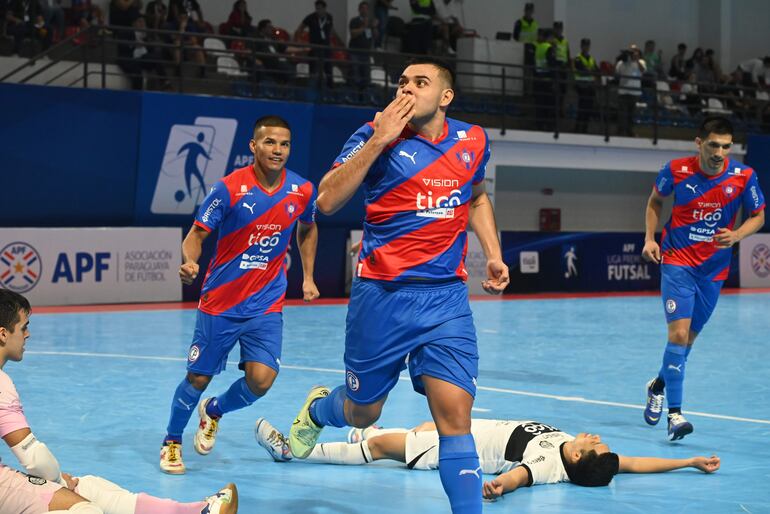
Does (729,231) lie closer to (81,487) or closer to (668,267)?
(668,267)

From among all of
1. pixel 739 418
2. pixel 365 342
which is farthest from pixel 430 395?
pixel 739 418

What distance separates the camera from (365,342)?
5234mm

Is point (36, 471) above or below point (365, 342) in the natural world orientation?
below

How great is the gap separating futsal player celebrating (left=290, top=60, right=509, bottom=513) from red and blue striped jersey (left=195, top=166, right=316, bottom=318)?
181 centimetres

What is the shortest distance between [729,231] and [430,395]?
4126 millimetres

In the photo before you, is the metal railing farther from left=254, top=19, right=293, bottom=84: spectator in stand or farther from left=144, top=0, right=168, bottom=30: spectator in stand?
left=144, top=0, right=168, bottom=30: spectator in stand

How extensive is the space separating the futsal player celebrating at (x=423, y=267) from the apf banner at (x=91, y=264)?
13805 mm

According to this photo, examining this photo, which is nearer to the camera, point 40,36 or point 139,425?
point 139,425

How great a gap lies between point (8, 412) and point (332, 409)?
206cm

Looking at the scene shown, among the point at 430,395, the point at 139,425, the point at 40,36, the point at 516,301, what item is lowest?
the point at 516,301

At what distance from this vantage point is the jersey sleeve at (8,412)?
4398 mm

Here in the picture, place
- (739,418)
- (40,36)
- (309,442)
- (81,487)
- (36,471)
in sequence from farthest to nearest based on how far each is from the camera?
(40,36)
(739,418)
(309,442)
(81,487)
(36,471)

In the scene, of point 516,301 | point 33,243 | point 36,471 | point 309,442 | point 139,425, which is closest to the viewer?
point 36,471

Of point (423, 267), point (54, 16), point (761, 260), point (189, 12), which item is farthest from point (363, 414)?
point (761, 260)
